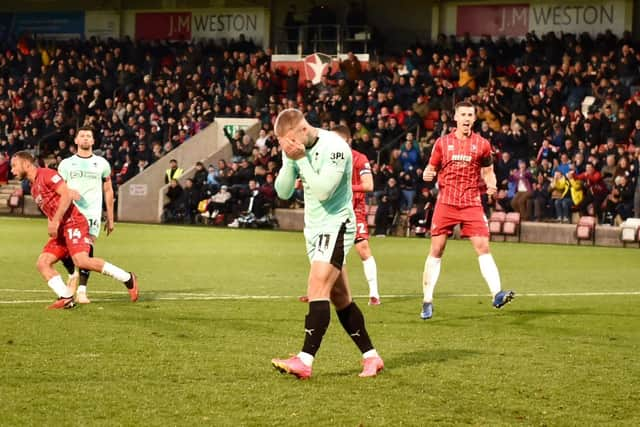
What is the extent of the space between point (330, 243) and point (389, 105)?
27177 mm

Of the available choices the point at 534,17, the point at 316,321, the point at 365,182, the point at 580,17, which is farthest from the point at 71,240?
the point at 534,17

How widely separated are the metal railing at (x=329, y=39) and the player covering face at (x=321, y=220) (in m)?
33.7

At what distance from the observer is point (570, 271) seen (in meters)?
20.6

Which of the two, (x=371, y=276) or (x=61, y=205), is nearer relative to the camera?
(x=61, y=205)

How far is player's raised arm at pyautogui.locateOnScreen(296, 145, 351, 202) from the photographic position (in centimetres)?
862

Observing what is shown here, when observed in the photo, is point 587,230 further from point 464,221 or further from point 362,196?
point 464,221

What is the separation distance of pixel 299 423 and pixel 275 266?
44.1 ft

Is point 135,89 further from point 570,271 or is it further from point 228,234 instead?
point 570,271

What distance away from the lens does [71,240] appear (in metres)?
13.8

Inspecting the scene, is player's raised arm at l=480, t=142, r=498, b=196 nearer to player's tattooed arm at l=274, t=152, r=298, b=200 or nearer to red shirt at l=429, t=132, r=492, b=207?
red shirt at l=429, t=132, r=492, b=207

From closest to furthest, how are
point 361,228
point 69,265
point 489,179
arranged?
point 489,179, point 69,265, point 361,228

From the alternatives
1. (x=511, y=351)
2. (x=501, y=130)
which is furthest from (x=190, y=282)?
(x=501, y=130)

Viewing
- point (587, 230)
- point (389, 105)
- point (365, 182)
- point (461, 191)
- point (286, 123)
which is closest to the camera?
point (286, 123)

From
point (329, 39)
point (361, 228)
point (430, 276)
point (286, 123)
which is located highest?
point (329, 39)
